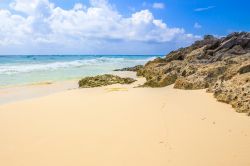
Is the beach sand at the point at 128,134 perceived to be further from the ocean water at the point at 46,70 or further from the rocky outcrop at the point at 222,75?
the ocean water at the point at 46,70

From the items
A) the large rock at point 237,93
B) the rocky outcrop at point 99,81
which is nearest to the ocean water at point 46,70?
the rocky outcrop at point 99,81

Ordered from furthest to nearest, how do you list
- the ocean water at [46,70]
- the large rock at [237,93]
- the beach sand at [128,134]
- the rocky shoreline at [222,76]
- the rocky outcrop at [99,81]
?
the ocean water at [46,70], the rocky outcrop at [99,81], the rocky shoreline at [222,76], the large rock at [237,93], the beach sand at [128,134]

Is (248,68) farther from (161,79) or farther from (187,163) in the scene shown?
(187,163)

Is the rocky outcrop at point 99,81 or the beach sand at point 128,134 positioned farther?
the rocky outcrop at point 99,81

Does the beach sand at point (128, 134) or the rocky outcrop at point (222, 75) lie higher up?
the rocky outcrop at point (222, 75)

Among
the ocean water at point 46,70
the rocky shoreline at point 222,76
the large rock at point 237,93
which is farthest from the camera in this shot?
the ocean water at point 46,70

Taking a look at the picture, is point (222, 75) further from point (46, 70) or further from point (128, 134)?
point (46, 70)

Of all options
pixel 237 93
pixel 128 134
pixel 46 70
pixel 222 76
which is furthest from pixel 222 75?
pixel 46 70

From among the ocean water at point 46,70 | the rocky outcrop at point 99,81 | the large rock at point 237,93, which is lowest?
the ocean water at point 46,70

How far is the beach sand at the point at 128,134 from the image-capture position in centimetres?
460

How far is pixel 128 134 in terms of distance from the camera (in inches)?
225

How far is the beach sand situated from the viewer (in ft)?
15.1

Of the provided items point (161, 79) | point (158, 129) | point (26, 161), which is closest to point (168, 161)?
point (158, 129)

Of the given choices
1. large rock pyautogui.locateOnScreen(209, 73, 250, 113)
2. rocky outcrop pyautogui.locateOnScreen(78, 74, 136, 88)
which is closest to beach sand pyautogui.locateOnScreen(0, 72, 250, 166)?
large rock pyautogui.locateOnScreen(209, 73, 250, 113)
